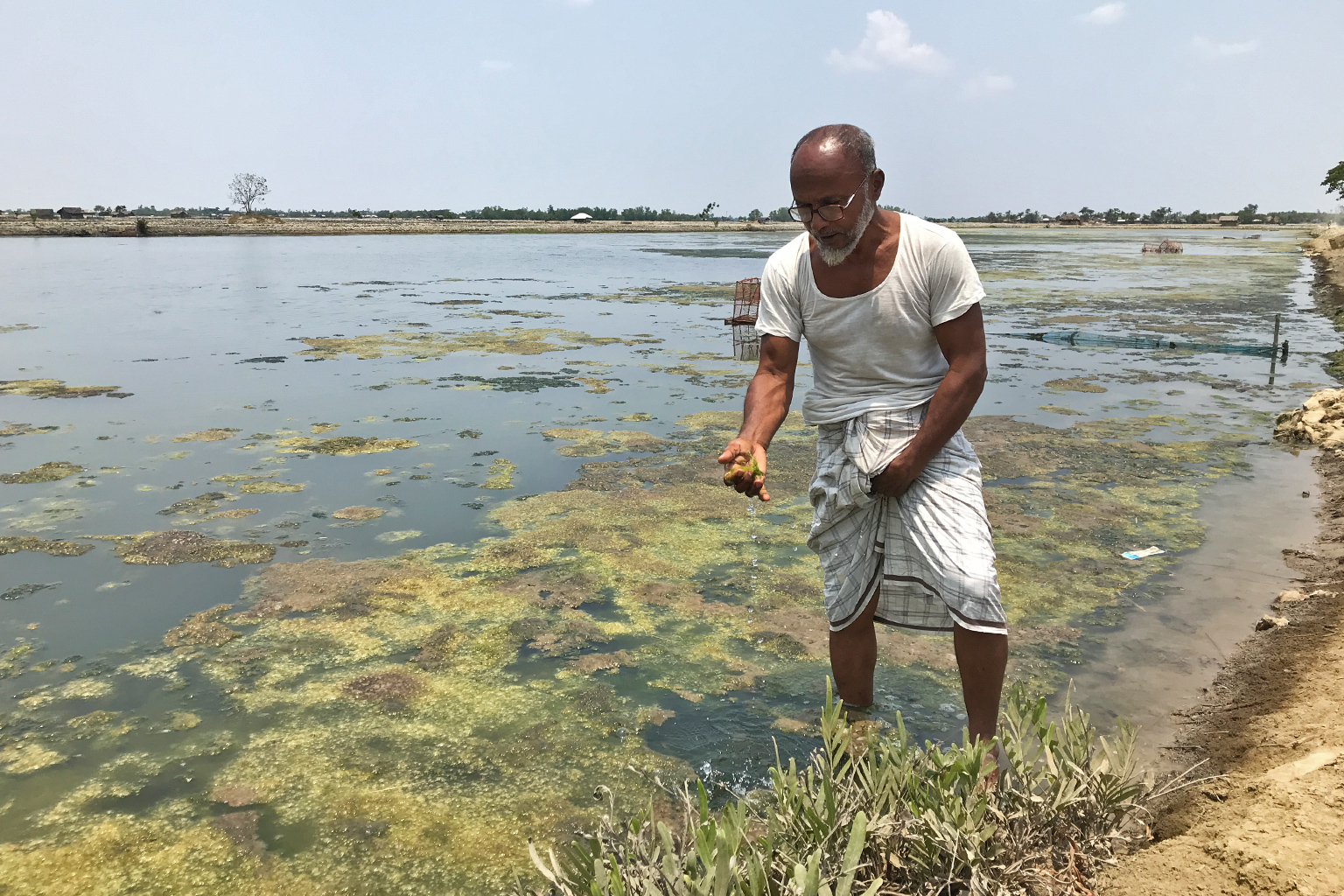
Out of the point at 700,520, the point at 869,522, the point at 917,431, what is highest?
the point at 917,431

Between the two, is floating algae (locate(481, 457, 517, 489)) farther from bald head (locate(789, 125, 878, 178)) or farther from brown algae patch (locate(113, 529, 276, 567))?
bald head (locate(789, 125, 878, 178))

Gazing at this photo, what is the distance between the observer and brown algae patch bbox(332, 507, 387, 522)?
5.29 m

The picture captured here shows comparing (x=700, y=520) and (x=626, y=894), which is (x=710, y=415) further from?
(x=626, y=894)

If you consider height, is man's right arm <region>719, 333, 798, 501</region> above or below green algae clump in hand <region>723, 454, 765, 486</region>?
above

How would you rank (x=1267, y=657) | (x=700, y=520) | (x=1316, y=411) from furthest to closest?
1. (x=1316, y=411)
2. (x=700, y=520)
3. (x=1267, y=657)

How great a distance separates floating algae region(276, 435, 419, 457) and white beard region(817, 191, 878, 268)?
16.6ft

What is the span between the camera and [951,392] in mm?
2289

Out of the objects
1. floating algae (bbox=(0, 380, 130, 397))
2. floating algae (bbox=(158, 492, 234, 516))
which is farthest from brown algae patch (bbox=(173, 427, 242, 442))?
floating algae (bbox=(0, 380, 130, 397))

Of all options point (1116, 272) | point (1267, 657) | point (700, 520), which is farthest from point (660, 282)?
point (1267, 657)

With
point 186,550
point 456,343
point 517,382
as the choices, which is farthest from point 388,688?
point 456,343

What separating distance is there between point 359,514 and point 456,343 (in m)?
7.36

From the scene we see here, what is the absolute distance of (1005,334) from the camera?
1360cm

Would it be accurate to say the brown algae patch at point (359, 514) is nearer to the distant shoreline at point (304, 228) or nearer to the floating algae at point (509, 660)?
the floating algae at point (509, 660)

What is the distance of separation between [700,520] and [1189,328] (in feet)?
39.5
